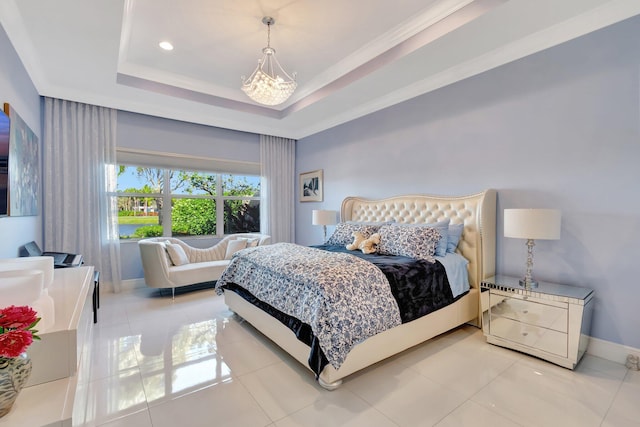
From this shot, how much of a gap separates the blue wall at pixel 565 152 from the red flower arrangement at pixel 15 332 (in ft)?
11.5

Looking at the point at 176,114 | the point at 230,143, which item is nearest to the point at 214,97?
the point at 176,114

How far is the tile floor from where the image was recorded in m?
1.78

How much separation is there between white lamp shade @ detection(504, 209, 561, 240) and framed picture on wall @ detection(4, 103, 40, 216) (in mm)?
4084

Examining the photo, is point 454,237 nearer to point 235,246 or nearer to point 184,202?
point 235,246

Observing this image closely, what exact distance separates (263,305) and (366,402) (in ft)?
3.96

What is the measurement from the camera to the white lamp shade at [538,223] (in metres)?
2.35

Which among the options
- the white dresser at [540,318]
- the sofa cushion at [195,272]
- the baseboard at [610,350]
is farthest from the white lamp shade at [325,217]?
the baseboard at [610,350]

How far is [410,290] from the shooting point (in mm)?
2496

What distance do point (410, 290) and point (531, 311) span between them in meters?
1.01

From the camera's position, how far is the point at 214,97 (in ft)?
14.2

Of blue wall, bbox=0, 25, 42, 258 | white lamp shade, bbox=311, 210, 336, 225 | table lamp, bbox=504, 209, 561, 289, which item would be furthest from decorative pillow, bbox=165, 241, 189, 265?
table lamp, bbox=504, 209, 561, 289

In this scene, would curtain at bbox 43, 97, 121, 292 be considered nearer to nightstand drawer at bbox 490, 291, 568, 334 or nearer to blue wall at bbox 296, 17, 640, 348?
blue wall at bbox 296, 17, 640, 348

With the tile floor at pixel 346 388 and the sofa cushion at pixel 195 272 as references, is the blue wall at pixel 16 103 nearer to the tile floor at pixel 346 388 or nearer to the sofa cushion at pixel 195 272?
the tile floor at pixel 346 388

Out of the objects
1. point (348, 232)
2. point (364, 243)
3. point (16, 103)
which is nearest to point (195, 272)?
point (348, 232)
